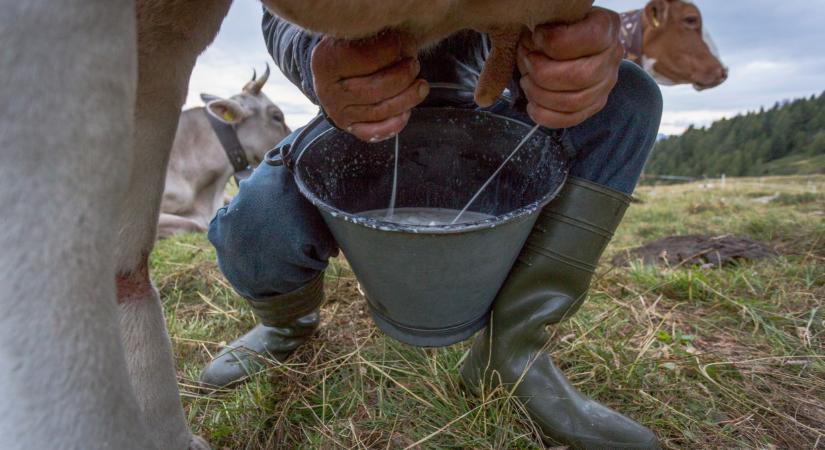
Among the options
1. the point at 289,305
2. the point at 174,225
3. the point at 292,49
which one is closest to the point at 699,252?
the point at 289,305

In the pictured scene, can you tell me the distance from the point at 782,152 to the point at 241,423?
2184cm

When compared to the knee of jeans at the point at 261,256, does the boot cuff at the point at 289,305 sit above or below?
below

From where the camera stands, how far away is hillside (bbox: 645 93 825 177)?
18.1m

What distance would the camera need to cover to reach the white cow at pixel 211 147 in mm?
3840

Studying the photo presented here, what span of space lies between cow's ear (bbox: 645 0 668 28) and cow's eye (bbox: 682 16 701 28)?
166 mm

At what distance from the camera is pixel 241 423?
1.05 m

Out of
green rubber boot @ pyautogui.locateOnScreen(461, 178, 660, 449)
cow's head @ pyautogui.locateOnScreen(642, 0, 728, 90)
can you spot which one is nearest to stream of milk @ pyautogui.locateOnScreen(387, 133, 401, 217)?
green rubber boot @ pyautogui.locateOnScreen(461, 178, 660, 449)

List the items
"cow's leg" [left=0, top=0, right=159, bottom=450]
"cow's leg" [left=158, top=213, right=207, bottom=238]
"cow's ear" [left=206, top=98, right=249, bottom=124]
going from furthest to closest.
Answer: "cow's ear" [left=206, top=98, right=249, bottom=124] → "cow's leg" [left=158, top=213, right=207, bottom=238] → "cow's leg" [left=0, top=0, right=159, bottom=450]

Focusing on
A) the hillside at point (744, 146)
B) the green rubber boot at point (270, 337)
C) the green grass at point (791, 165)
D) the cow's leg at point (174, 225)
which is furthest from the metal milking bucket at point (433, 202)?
the hillside at point (744, 146)

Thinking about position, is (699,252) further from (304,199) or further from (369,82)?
(369,82)

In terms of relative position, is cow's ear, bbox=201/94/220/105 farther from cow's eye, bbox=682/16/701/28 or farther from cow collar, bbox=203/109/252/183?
cow's eye, bbox=682/16/701/28

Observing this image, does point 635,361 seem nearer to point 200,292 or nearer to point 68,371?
point 68,371

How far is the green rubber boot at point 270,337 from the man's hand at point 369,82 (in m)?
0.47

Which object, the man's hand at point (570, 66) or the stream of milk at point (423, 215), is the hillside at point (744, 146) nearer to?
the stream of milk at point (423, 215)
